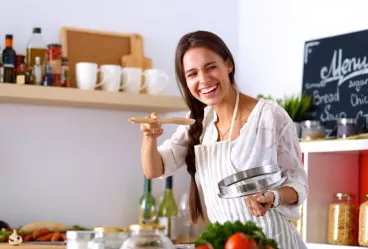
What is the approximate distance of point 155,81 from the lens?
3.61 metres

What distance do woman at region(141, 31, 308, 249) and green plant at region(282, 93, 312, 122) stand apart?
3.85ft

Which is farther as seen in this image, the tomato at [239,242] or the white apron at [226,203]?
the white apron at [226,203]

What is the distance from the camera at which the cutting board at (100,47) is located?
141 inches

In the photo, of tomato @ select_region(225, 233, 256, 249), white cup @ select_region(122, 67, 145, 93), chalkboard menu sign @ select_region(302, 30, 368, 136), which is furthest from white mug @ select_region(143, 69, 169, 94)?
tomato @ select_region(225, 233, 256, 249)

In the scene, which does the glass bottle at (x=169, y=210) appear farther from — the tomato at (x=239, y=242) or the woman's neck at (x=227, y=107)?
the tomato at (x=239, y=242)

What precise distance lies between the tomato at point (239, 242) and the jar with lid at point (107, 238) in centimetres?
51

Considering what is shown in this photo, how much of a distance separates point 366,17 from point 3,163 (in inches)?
64.8

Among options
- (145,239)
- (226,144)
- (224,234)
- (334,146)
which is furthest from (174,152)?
(334,146)

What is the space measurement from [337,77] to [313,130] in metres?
0.29

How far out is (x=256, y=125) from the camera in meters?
2.24

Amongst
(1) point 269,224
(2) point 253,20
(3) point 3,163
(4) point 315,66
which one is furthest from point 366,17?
(3) point 3,163

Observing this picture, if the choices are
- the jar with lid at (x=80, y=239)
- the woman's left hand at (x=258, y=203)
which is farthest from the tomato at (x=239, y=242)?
the jar with lid at (x=80, y=239)

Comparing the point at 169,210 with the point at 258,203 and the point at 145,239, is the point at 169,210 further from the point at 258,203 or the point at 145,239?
the point at 145,239

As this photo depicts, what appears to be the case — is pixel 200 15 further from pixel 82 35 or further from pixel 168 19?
pixel 82 35
